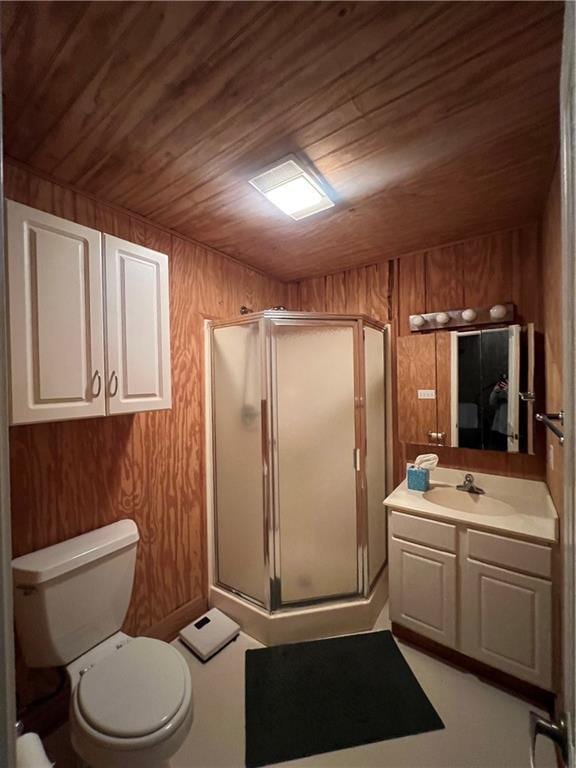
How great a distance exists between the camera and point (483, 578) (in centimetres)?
153

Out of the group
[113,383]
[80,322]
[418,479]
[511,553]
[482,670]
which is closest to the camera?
[80,322]

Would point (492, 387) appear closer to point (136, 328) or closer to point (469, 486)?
point (469, 486)

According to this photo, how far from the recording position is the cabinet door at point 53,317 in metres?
1.07

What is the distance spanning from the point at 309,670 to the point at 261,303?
233cm

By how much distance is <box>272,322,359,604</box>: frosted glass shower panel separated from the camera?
186cm

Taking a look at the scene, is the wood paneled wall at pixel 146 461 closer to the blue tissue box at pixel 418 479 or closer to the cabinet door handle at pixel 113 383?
the cabinet door handle at pixel 113 383

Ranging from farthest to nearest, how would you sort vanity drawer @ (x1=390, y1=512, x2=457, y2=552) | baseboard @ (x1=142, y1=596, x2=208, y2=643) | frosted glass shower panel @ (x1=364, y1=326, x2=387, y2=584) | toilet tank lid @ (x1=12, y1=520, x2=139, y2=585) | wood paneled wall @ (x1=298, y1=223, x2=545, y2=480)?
1. frosted glass shower panel @ (x1=364, y1=326, x2=387, y2=584)
2. wood paneled wall @ (x1=298, y1=223, x2=545, y2=480)
3. baseboard @ (x1=142, y1=596, x2=208, y2=643)
4. vanity drawer @ (x1=390, y1=512, x2=457, y2=552)
5. toilet tank lid @ (x1=12, y1=520, x2=139, y2=585)

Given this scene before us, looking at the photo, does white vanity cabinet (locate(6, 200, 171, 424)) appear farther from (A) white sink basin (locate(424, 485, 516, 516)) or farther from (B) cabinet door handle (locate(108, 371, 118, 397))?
(A) white sink basin (locate(424, 485, 516, 516))

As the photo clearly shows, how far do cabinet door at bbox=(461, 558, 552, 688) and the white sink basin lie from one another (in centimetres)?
35

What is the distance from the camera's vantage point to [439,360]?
2.06 m

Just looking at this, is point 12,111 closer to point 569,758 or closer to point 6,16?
point 6,16

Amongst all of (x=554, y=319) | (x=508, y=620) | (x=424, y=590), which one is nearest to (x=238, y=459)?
(x=424, y=590)

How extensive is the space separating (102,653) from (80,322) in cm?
137

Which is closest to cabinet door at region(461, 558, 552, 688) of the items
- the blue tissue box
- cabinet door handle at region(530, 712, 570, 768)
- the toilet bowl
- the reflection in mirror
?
the blue tissue box
